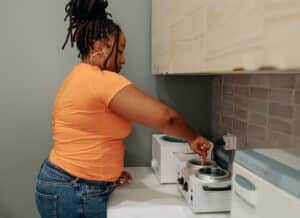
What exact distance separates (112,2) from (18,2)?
1.71 ft

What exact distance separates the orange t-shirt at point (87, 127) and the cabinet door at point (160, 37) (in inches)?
12.4

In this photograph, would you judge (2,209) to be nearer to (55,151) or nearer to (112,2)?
(55,151)

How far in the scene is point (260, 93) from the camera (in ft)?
4.33

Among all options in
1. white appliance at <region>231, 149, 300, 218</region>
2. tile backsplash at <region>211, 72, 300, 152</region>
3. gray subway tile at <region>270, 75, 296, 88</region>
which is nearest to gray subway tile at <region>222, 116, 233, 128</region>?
tile backsplash at <region>211, 72, 300, 152</region>

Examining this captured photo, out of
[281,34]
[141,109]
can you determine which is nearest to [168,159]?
[141,109]

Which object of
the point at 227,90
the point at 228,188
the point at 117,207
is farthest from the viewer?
the point at 227,90

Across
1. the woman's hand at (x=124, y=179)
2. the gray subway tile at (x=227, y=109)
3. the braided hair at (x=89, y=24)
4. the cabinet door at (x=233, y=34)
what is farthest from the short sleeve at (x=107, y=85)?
the gray subway tile at (x=227, y=109)

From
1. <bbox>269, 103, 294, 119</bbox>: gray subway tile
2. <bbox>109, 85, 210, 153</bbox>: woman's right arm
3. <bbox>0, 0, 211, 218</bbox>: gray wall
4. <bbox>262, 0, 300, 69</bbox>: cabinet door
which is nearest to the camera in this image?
<bbox>262, 0, 300, 69</bbox>: cabinet door

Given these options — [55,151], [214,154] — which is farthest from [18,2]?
[214,154]

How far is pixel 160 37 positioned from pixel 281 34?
3.53 ft

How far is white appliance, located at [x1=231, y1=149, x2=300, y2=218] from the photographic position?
0.58m

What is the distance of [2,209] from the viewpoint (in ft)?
6.12

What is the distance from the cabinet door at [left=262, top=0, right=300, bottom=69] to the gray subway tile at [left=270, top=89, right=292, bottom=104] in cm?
57

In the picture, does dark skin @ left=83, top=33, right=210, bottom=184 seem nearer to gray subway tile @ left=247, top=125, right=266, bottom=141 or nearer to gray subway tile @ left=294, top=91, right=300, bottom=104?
gray subway tile @ left=247, top=125, right=266, bottom=141
